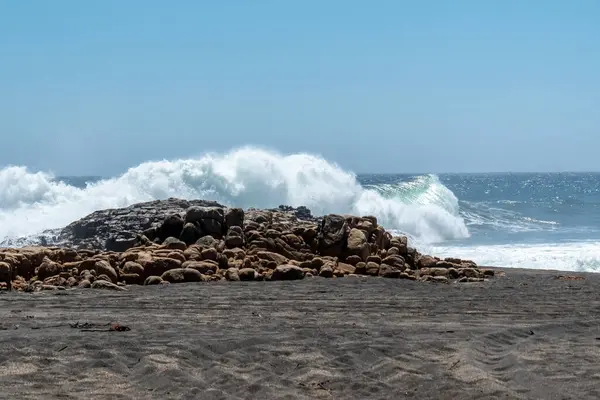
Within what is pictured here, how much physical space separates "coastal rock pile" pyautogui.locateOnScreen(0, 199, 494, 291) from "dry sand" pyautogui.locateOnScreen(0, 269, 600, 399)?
128cm

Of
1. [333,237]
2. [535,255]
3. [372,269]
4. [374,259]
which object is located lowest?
[535,255]

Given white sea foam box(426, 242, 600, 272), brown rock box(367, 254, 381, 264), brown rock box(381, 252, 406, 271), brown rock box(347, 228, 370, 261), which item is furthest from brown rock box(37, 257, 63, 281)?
white sea foam box(426, 242, 600, 272)

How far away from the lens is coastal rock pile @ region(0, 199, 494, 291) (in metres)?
13.2

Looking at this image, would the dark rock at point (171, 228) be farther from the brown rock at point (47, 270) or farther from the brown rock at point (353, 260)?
the brown rock at point (47, 270)

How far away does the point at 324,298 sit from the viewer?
1167 cm

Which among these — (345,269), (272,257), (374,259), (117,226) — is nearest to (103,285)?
(272,257)

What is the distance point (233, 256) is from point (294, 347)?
23.5 feet

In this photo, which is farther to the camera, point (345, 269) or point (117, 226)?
point (117, 226)

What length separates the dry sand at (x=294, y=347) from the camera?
22.0ft

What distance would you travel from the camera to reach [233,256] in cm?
1497

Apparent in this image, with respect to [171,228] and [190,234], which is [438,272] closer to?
[190,234]

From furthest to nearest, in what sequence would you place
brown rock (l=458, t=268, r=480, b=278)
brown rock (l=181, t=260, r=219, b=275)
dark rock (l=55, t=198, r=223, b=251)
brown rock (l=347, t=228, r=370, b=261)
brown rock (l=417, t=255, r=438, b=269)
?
dark rock (l=55, t=198, r=223, b=251)
brown rock (l=417, t=255, r=438, b=269)
brown rock (l=347, t=228, r=370, b=261)
brown rock (l=458, t=268, r=480, b=278)
brown rock (l=181, t=260, r=219, b=275)

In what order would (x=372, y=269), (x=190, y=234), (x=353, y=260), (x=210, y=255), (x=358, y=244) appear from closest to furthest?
(x=210, y=255)
(x=372, y=269)
(x=353, y=260)
(x=358, y=244)
(x=190, y=234)

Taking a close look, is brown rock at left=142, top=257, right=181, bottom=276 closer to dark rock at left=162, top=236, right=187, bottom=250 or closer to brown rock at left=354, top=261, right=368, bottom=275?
dark rock at left=162, top=236, right=187, bottom=250
